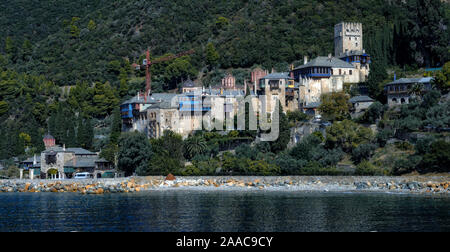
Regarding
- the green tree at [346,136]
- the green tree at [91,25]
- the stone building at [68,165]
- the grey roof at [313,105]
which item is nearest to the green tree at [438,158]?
the green tree at [346,136]

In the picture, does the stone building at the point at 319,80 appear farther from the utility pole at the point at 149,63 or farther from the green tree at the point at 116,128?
the utility pole at the point at 149,63

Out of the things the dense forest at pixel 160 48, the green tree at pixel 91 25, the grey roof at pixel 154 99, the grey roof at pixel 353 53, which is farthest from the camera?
the green tree at pixel 91 25

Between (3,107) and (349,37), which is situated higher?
(349,37)

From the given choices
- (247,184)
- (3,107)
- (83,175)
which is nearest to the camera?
(247,184)

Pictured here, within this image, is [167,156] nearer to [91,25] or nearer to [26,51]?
[26,51]

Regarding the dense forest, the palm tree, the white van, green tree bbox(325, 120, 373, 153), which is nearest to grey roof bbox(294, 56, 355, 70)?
the dense forest

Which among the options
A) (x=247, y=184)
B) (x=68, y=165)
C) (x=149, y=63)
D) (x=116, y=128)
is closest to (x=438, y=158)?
(x=247, y=184)

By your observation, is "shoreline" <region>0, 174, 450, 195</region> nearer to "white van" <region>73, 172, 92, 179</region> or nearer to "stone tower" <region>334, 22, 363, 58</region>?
"white van" <region>73, 172, 92, 179</region>

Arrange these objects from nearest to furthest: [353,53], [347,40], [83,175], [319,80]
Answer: [83,175] → [319,80] → [353,53] → [347,40]
